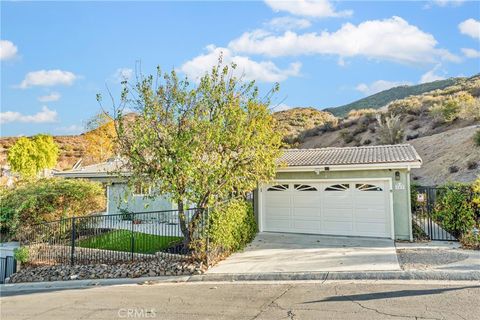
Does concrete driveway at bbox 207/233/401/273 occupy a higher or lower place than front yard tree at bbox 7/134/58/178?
lower

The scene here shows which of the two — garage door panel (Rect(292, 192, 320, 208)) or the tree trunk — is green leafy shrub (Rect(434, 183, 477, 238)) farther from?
the tree trunk

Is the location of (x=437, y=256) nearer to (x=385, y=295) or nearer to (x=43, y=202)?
(x=385, y=295)

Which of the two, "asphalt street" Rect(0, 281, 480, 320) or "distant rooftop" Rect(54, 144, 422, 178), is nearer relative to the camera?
"asphalt street" Rect(0, 281, 480, 320)

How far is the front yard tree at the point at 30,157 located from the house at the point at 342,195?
21.4m

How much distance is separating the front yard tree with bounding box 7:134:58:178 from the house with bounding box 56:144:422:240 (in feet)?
70.1

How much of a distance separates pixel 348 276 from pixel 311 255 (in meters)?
2.39

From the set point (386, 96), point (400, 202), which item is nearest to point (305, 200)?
point (400, 202)

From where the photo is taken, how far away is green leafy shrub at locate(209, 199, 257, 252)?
11.0m

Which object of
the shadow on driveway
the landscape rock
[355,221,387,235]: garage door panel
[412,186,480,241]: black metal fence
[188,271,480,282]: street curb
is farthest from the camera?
[355,221,387,235]: garage door panel

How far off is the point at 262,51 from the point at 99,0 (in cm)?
796

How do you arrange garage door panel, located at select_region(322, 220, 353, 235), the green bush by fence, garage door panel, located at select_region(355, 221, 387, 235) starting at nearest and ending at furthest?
the green bush by fence → garage door panel, located at select_region(355, 221, 387, 235) → garage door panel, located at select_region(322, 220, 353, 235)

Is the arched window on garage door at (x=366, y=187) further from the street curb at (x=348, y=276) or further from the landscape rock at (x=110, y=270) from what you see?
the landscape rock at (x=110, y=270)

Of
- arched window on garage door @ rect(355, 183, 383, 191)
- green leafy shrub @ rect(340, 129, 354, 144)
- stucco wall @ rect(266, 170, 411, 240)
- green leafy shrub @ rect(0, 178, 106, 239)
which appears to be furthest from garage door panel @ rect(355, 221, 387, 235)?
green leafy shrub @ rect(340, 129, 354, 144)

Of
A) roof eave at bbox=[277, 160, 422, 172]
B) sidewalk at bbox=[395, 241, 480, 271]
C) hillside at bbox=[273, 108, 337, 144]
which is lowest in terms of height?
sidewalk at bbox=[395, 241, 480, 271]
